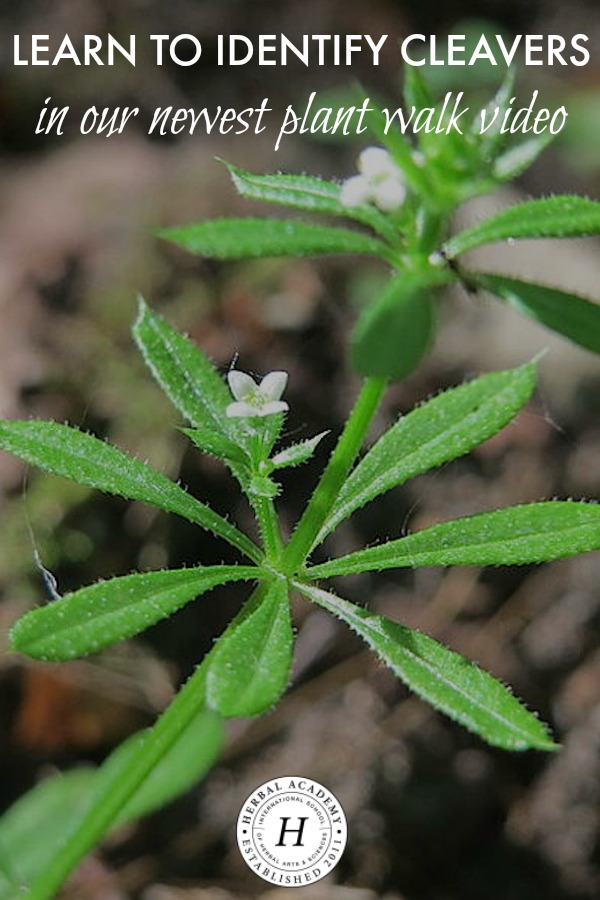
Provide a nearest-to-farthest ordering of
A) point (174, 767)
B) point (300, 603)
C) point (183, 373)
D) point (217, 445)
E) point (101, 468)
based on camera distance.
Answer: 1. point (217, 445)
2. point (101, 468)
3. point (183, 373)
4. point (174, 767)
5. point (300, 603)

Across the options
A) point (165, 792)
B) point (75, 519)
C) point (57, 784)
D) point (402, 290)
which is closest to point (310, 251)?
point (402, 290)

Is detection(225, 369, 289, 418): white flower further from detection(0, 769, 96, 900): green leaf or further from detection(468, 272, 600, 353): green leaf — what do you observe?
detection(0, 769, 96, 900): green leaf

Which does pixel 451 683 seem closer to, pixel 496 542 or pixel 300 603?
pixel 496 542

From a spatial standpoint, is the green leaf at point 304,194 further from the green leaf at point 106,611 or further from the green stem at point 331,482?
the green leaf at point 106,611

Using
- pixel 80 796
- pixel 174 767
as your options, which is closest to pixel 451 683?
pixel 174 767

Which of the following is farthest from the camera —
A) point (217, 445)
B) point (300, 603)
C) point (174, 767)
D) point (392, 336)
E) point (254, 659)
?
point (300, 603)

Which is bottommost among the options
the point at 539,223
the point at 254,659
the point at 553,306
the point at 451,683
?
the point at 451,683

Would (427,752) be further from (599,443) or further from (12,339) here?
(12,339)

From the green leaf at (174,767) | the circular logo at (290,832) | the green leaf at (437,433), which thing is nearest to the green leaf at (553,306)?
the green leaf at (437,433)
